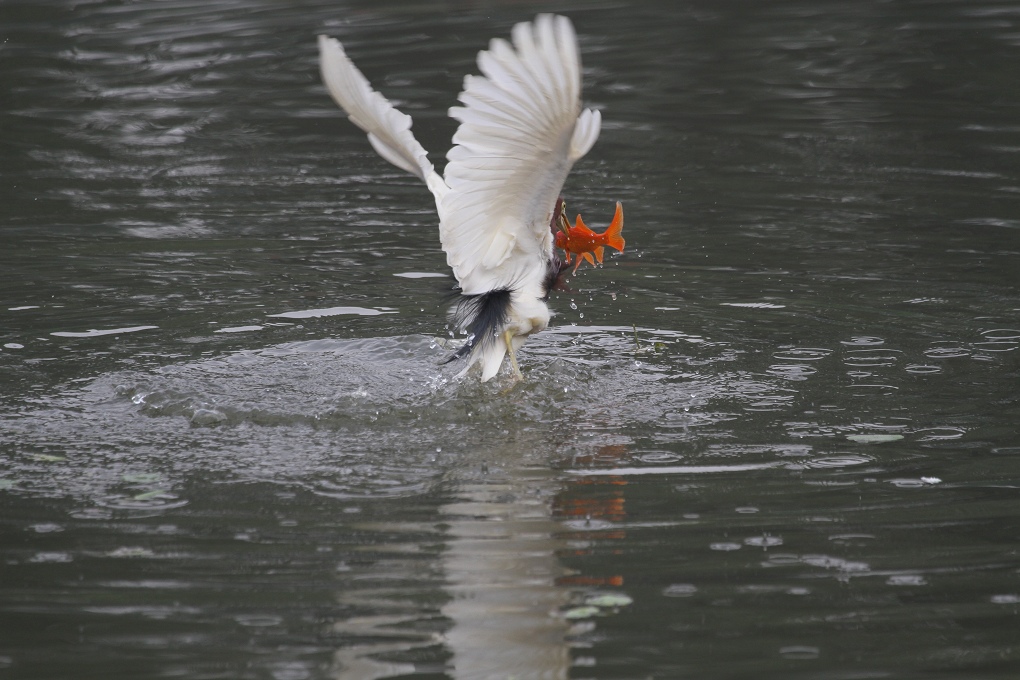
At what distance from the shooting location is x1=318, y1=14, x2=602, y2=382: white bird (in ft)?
14.4

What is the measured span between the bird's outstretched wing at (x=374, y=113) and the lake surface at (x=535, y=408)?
0.99m

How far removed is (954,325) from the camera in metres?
6.43

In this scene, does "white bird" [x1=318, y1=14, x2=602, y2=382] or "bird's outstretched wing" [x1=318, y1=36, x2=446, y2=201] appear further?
"bird's outstretched wing" [x1=318, y1=36, x2=446, y2=201]

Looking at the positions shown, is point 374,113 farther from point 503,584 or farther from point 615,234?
point 503,584

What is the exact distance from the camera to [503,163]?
479 cm

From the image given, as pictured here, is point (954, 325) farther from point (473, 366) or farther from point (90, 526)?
point (90, 526)

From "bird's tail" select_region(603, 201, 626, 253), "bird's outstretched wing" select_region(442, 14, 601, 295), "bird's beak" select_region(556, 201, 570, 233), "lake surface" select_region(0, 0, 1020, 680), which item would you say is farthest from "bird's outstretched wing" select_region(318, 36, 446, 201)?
"lake surface" select_region(0, 0, 1020, 680)

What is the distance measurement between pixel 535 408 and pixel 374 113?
1.44 m

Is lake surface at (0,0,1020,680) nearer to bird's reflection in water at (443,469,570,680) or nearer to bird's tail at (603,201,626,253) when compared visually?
bird's reflection in water at (443,469,570,680)

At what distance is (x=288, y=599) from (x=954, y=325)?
387 cm

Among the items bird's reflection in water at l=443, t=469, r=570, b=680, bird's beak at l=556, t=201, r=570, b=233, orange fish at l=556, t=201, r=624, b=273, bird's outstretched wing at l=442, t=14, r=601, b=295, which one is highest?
bird's outstretched wing at l=442, t=14, r=601, b=295

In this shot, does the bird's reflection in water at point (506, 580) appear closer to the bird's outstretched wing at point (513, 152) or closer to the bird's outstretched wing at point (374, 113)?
the bird's outstretched wing at point (513, 152)

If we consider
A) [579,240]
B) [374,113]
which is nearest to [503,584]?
[579,240]

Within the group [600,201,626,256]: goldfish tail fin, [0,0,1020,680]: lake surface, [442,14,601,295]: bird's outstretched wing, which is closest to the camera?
[0,0,1020,680]: lake surface
